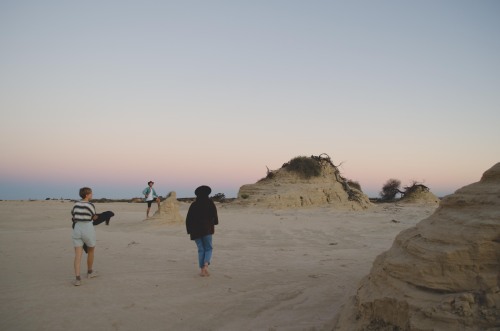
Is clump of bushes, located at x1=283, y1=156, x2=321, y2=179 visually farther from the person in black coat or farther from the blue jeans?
the blue jeans

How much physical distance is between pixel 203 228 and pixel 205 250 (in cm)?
41

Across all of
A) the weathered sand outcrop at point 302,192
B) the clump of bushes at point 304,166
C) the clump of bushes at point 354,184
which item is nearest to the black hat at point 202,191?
the weathered sand outcrop at point 302,192

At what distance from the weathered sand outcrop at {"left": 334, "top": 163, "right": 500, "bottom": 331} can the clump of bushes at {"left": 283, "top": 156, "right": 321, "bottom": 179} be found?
20.1 m

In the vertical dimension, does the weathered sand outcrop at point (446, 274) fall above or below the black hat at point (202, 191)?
below

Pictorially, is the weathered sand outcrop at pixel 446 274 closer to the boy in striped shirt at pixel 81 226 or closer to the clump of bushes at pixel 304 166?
the boy in striped shirt at pixel 81 226

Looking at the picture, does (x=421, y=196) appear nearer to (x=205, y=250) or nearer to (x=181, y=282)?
(x=205, y=250)

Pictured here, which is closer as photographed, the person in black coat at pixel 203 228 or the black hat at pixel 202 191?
the person in black coat at pixel 203 228

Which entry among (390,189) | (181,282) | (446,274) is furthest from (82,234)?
(390,189)

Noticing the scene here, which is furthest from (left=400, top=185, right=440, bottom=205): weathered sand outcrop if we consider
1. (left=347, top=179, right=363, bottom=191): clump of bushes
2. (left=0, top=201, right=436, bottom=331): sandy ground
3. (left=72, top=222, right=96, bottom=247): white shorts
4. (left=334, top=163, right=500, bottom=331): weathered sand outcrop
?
(left=334, top=163, right=500, bottom=331): weathered sand outcrop

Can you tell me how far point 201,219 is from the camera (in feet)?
23.3

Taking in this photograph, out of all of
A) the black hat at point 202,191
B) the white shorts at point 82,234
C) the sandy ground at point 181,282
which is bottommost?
the sandy ground at point 181,282

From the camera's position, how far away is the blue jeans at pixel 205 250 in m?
6.99

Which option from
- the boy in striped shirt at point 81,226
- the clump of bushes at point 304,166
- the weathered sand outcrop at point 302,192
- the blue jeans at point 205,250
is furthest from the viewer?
the clump of bushes at point 304,166

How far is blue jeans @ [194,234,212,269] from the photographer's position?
699cm
